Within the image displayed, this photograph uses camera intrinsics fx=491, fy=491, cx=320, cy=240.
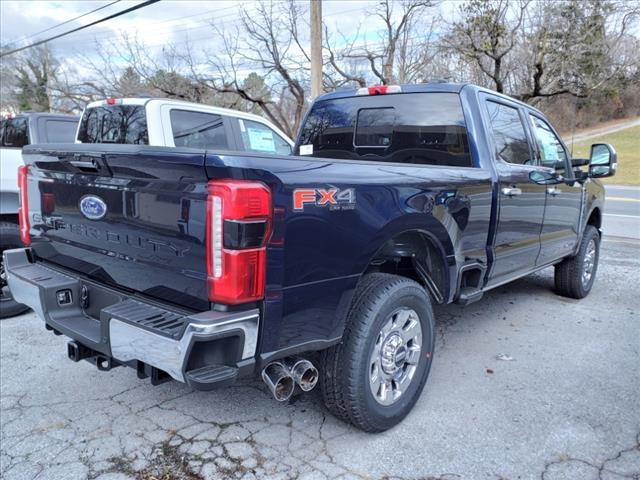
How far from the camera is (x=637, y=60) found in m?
17.4

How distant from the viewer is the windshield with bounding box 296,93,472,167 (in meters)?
3.64

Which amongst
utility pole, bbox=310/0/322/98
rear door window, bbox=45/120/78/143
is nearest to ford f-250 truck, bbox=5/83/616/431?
rear door window, bbox=45/120/78/143

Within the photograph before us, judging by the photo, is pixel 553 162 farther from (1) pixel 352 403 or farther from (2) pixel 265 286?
→ (2) pixel 265 286

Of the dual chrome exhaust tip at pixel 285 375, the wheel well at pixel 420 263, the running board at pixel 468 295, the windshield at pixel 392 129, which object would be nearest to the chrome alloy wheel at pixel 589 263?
the running board at pixel 468 295

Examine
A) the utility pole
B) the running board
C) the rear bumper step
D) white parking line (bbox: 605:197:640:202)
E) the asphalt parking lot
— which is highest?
the utility pole

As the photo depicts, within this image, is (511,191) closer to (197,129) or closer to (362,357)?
(362,357)

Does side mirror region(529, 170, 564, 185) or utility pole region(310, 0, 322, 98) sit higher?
utility pole region(310, 0, 322, 98)

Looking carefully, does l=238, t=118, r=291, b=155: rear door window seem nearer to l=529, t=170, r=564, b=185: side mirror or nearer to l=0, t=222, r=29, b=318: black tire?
l=0, t=222, r=29, b=318: black tire

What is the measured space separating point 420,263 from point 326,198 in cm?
120

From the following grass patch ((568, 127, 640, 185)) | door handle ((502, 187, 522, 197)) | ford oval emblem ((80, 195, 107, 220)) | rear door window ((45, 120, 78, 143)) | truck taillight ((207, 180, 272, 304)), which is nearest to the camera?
truck taillight ((207, 180, 272, 304))

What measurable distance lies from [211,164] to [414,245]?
1613mm

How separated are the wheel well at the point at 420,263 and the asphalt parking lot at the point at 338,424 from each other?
2.45 ft

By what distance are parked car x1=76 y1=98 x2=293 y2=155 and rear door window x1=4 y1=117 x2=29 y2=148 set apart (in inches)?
21.6

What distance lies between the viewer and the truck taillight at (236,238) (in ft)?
6.28
